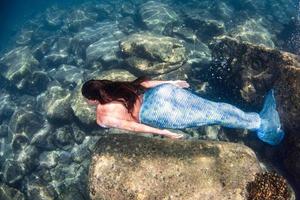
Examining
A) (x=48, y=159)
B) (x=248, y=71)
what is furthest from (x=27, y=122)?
(x=248, y=71)

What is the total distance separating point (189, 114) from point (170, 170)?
3.83 feet

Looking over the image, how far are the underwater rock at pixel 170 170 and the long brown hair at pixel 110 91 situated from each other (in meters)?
1.00

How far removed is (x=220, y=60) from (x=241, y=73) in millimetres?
1696

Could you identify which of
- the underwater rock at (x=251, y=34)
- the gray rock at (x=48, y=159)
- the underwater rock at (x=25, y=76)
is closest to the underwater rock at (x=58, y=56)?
the underwater rock at (x=25, y=76)

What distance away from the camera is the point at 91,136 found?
10570 millimetres

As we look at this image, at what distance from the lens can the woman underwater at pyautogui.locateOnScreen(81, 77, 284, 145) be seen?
532cm

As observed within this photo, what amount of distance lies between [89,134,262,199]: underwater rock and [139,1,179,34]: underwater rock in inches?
420

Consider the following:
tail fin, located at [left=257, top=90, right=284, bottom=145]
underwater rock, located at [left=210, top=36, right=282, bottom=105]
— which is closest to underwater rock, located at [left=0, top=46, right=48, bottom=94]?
underwater rock, located at [left=210, top=36, right=282, bottom=105]

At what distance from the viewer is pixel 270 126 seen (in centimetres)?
643

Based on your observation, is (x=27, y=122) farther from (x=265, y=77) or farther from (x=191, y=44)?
(x=265, y=77)

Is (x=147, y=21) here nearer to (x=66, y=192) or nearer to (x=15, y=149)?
(x=15, y=149)

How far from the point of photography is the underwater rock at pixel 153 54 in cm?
1071

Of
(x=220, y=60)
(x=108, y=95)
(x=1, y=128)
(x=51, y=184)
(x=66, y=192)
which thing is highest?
(x=108, y=95)

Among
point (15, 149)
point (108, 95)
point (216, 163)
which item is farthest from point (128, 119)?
→ point (15, 149)
